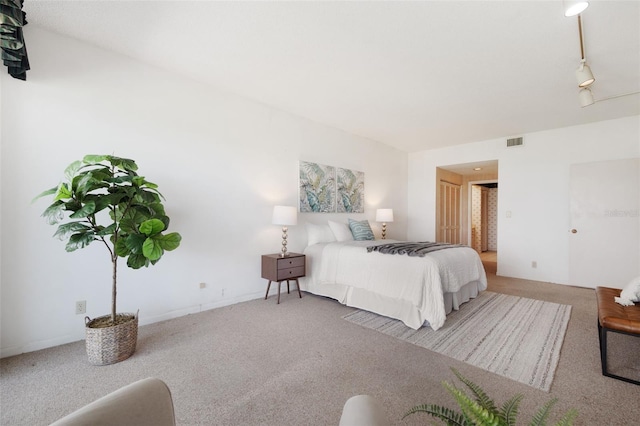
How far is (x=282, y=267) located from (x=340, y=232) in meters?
1.18

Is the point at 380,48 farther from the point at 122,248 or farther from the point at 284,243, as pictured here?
the point at 122,248

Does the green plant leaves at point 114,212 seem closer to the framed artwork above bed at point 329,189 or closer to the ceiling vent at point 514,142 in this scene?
the framed artwork above bed at point 329,189

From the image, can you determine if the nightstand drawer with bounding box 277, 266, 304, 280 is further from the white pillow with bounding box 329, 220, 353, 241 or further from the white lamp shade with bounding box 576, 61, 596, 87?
the white lamp shade with bounding box 576, 61, 596, 87

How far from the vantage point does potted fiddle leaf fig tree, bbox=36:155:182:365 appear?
199 cm

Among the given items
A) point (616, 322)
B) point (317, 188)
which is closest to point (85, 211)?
point (317, 188)

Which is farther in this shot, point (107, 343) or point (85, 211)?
point (107, 343)

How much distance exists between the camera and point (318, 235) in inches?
165

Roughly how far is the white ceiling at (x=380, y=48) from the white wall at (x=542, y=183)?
56 centimetres

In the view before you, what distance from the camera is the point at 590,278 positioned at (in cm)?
434

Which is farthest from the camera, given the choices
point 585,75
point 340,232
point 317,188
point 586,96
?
point 317,188

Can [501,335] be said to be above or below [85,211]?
below

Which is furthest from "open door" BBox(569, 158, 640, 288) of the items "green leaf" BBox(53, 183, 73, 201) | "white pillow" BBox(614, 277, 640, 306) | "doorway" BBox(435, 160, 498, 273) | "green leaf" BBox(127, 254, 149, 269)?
"green leaf" BBox(53, 183, 73, 201)

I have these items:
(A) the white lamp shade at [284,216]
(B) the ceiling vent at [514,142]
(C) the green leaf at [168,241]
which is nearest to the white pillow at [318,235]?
(A) the white lamp shade at [284,216]

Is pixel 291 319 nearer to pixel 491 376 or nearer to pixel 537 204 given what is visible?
pixel 491 376
